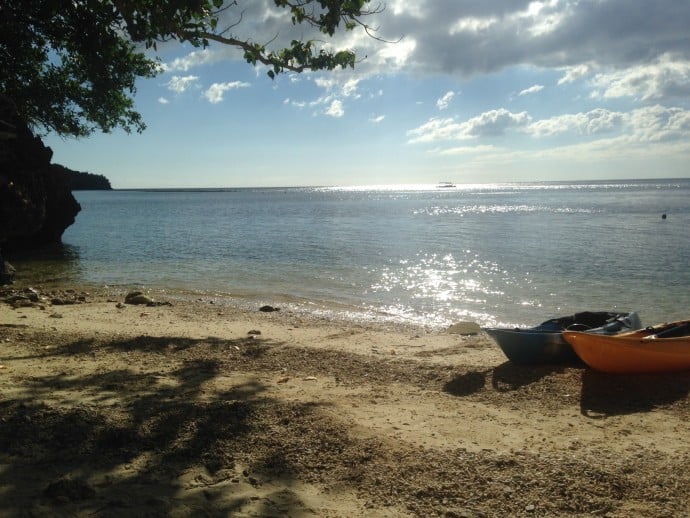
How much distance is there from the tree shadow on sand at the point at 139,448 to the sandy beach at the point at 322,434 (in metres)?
0.02

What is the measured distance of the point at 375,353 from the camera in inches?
366

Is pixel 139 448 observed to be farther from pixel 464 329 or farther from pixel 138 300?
pixel 138 300

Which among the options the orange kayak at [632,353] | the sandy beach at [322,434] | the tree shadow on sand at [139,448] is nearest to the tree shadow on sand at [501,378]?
the sandy beach at [322,434]

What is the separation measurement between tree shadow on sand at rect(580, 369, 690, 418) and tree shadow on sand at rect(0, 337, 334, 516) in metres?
3.59

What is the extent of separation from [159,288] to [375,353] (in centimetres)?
1145

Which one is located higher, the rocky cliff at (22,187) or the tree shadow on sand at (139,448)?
the rocky cliff at (22,187)

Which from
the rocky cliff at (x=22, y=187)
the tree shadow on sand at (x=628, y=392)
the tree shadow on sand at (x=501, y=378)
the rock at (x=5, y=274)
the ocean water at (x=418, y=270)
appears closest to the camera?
the tree shadow on sand at (x=628, y=392)

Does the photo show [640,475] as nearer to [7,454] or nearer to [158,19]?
[7,454]

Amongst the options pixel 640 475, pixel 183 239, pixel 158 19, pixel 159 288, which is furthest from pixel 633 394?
pixel 183 239

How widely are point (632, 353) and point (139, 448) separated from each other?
6.35 m

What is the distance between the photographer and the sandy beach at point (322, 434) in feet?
13.4

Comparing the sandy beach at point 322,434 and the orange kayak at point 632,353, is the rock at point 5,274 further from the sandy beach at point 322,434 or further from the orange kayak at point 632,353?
the orange kayak at point 632,353

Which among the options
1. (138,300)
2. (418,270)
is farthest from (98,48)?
(418,270)

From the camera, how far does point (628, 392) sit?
6910 mm
